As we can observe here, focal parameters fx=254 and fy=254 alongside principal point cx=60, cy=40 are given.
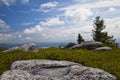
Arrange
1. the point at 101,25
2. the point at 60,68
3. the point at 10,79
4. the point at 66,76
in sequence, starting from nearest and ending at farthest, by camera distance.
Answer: the point at 10,79
the point at 66,76
the point at 60,68
the point at 101,25

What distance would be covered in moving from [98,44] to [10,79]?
24.6 m

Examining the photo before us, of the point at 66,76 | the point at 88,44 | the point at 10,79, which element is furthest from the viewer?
the point at 88,44

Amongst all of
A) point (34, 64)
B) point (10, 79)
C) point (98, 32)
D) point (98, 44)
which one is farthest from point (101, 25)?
point (10, 79)

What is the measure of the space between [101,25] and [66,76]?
4641 cm

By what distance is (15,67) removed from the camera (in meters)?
16.1

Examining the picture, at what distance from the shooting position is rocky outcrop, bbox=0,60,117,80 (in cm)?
1276

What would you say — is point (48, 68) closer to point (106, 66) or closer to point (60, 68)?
point (60, 68)

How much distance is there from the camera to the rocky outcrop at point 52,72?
1276 centimetres

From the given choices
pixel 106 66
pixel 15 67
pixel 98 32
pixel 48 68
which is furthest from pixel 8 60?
pixel 98 32

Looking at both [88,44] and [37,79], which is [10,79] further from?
[88,44]

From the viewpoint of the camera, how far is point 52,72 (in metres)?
14.4

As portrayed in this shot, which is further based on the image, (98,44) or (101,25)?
(101,25)

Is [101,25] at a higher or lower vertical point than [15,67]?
higher

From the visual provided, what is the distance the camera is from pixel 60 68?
600 inches
